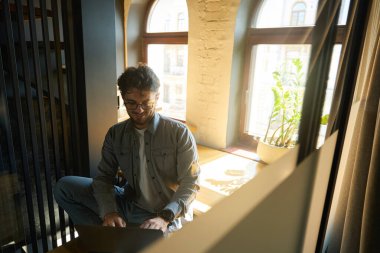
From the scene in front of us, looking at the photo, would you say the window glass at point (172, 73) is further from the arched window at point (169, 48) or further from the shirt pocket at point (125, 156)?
the shirt pocket at point (125, 156)

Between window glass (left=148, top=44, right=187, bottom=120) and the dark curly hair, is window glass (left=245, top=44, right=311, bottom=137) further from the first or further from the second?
the dark curly hair

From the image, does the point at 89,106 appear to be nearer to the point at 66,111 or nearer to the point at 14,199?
the point at 66,111

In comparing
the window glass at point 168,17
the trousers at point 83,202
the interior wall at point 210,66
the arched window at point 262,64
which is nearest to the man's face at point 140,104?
the trousers at point 83,202

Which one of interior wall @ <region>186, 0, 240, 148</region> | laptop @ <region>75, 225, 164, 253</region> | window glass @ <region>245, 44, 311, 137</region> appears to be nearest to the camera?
laptop @ <region>75, 225, 164, 253</region>

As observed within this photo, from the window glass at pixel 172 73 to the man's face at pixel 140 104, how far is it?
6.51 feet

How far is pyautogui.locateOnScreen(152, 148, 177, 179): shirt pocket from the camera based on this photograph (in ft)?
3.58

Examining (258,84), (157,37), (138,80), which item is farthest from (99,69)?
(157,37)

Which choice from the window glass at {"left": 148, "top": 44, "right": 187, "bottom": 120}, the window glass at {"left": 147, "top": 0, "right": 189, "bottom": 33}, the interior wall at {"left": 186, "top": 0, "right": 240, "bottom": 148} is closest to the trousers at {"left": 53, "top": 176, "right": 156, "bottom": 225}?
the interior wall at {"left": 186, "top": 0, "right": 240, "bottom": 148}

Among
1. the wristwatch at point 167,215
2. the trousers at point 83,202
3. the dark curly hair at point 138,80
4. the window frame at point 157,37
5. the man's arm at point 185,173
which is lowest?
the trousers at point 83,202

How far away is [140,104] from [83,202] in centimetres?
54

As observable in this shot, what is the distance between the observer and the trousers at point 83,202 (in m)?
1.12

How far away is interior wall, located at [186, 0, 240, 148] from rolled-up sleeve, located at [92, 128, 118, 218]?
1.51 metres

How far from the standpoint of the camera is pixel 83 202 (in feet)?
3.84

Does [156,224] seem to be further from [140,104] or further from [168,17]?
[168,17]
